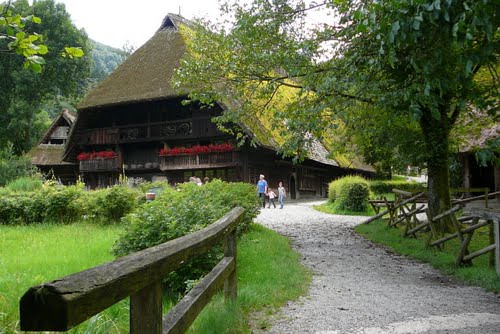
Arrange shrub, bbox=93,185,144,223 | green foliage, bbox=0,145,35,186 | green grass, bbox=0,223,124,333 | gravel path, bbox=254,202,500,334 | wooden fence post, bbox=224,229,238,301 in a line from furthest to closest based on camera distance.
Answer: green foliage, bbox=0,145,35,186
shrub, bbox=93,185,144,223
green grass, bbox=0,223,124,333
wooden fence post, bbox=224,229,238,301
gravel path, bbox=254,202,500,334

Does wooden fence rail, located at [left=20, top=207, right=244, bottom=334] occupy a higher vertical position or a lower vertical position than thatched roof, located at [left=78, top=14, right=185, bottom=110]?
lower

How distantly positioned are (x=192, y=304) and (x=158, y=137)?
24171mm

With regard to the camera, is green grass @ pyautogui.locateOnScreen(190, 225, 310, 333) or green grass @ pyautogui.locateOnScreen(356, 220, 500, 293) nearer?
green grass @ pyautogui.locateOnScreen(190, 225, 310, 333)

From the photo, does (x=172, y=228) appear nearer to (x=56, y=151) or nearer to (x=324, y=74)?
(x=324, y=74)

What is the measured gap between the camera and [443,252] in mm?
8117

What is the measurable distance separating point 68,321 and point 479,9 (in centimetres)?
320

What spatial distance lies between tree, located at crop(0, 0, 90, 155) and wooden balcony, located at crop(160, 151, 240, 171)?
1764cm

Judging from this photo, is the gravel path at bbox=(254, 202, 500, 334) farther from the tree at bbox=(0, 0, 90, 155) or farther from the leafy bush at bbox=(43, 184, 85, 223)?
the tree at bbox=(0, 0, 90, 155)

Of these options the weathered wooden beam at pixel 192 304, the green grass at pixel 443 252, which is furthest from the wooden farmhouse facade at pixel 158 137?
the weathered wooden beam at pixel 192 304

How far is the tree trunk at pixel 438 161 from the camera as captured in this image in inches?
384

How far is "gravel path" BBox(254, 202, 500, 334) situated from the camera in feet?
13.1

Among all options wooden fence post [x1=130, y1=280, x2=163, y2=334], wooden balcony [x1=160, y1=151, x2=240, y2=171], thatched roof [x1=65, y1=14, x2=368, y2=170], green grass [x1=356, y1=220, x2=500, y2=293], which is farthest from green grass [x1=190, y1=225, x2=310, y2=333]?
thatched roof [x1=65, y1=14, x2=368, y2=170]

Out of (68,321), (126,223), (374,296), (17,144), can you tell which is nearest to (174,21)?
(17,144)

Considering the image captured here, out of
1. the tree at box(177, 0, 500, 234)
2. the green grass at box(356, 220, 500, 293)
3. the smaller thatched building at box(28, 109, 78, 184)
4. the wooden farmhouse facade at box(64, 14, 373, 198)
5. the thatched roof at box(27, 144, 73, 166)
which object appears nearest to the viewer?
the green grass at box(356, 220, 500, 293)
